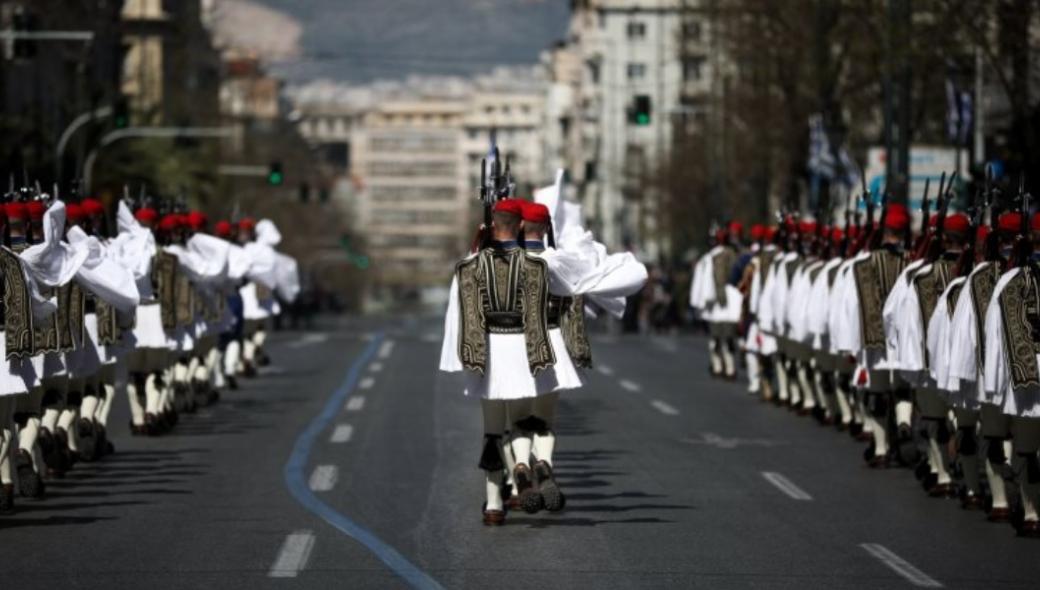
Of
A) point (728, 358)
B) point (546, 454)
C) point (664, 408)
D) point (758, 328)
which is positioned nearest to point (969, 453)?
point (546, 454)

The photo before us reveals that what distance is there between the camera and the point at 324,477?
19203 millimetres

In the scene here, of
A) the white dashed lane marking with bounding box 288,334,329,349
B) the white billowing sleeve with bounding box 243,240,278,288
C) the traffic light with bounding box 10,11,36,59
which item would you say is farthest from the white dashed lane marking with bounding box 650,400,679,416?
the white dashed lane marking with bounding box 288,334,329,349

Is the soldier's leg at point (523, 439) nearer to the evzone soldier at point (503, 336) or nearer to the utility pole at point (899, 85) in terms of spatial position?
the evzone soldier at point (503, 336)

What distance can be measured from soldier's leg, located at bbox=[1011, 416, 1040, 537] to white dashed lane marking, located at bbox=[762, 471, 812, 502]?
222cm

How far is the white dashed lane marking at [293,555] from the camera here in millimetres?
13484

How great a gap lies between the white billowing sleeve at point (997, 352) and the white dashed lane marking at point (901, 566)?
145 centimetres

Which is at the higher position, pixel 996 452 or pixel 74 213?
pixel 74 213

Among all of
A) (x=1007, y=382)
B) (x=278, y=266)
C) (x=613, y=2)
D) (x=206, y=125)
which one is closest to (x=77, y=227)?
(x=1007, y=382)

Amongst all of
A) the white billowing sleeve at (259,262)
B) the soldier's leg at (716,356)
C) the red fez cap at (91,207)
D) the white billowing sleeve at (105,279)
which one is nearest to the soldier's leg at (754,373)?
the soldier's leg at (716,356)

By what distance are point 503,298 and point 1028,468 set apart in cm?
334

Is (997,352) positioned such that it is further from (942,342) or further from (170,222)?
(170,222)

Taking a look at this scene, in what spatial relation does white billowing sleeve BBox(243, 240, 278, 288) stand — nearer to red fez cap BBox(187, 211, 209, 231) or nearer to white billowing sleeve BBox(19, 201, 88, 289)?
red fez cap BBox(187, 211, 209, 231)

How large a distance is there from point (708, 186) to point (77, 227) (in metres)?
65.5

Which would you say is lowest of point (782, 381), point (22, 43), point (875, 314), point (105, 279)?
point (782, 381)
